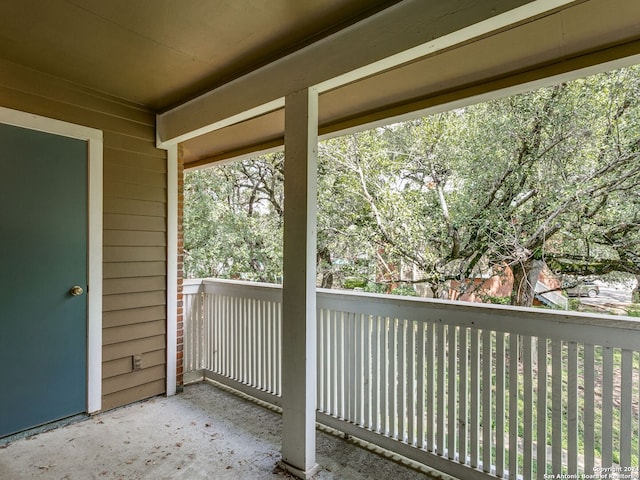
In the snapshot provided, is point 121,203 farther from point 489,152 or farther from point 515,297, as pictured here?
point 515,297

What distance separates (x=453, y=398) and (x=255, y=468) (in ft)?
4.16

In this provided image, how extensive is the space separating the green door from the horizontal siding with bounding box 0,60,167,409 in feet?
0.60

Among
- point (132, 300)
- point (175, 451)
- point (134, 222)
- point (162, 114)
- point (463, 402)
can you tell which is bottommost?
point (175, 451)

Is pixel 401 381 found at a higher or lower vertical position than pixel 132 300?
lower

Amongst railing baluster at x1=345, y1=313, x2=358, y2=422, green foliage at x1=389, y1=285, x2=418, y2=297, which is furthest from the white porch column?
green foliage at x1=389, y1=285, x2=418, y2=297

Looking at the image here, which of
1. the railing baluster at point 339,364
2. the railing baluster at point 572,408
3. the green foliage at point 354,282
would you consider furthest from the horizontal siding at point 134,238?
the green foliage at point 354,282

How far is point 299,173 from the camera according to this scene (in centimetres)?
201

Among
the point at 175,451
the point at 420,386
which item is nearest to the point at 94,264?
the point at 175,451

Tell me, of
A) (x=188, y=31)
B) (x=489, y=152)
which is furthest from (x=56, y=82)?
(x=489, y=152)

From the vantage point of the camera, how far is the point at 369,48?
66.7 inches

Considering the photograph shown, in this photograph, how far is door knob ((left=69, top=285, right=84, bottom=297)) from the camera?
8.36ft

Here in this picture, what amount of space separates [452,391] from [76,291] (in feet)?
8.92

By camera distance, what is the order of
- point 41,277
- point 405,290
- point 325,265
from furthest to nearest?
point 325,265, point 405,290, point 41,277

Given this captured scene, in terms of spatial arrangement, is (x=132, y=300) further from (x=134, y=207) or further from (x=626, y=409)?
(x=626, y=409)
